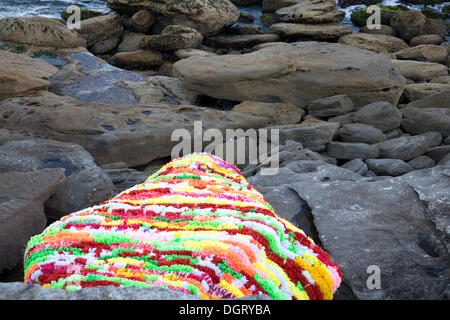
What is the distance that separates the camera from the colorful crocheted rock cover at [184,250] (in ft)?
3.81

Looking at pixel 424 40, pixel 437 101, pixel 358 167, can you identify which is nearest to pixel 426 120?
pixel 437 101

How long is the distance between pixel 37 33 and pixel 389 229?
7.14 m

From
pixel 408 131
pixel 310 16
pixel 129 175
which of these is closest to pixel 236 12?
pixel 310 16

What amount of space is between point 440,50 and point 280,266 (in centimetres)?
998

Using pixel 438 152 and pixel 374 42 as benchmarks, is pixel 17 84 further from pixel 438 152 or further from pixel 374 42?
pixel 374 42

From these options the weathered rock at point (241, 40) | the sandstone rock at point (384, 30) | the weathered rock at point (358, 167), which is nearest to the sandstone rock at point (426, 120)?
the weathered rock at point (358, 167)

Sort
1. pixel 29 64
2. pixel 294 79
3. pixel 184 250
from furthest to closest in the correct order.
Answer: pixel 29 64 < pixel 294 79 < pixel 184 250

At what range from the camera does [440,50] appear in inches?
378

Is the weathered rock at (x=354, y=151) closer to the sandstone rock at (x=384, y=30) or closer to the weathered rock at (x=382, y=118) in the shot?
the weathered rock at (x=382, y=118)

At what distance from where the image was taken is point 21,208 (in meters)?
1.99

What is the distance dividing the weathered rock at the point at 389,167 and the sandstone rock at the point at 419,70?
4.48 m

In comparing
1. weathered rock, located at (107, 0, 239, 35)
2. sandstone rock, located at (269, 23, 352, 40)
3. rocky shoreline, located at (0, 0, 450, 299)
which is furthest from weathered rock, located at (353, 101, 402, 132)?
weathered rock, located at (107, 0, 239, 35)

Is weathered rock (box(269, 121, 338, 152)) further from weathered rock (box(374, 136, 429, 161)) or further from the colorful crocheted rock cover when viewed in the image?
the colorful crocheted rock cover

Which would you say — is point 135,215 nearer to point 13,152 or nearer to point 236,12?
point 13,152
